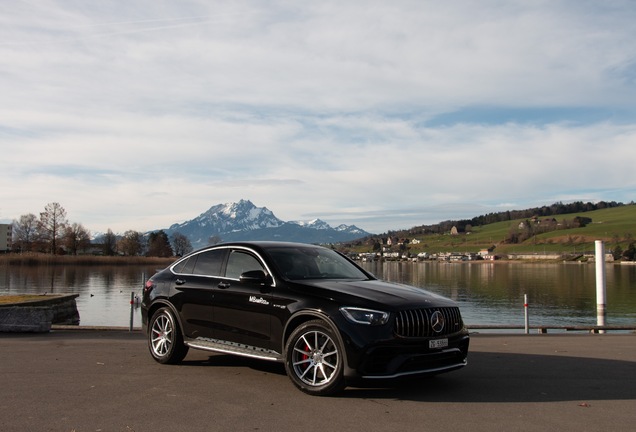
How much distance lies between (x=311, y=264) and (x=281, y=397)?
6.53 feet

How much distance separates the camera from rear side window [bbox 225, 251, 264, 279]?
8.01 metres

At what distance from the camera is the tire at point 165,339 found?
866 centimetres

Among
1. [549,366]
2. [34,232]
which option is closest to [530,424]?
[549,366]

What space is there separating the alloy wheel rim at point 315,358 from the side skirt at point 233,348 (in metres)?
0.36

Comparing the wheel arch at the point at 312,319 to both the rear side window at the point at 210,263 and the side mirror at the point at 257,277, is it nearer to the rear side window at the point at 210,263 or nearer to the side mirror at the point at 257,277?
the side mirror at the point at 257,277

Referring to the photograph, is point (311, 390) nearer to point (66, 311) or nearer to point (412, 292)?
point (412, 292)

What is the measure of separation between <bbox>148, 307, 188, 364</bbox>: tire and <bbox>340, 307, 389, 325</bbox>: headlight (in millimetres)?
3146

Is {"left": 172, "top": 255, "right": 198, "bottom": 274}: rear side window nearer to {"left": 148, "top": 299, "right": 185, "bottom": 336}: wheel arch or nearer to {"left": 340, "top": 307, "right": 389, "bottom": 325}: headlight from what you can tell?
{"left": 148, "top": 299, "right": 185, "bottom": 336}: wheel arch

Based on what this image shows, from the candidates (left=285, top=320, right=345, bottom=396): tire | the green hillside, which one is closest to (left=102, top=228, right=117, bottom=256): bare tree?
the green hillside

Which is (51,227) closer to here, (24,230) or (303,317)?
(24,230)

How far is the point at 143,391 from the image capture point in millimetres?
6938

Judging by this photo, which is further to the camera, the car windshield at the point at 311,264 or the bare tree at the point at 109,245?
the bare tree at the point at 109,245

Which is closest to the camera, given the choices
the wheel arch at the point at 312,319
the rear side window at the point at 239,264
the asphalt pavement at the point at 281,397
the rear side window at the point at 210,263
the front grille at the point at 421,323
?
the asphalt pavement at the point at 281,397

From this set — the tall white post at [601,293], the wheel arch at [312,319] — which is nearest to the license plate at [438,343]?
the wheel arch at [312,319]
